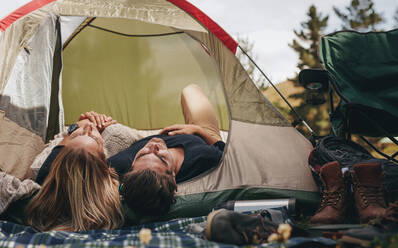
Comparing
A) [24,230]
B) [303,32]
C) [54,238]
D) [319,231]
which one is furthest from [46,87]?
[303,32]

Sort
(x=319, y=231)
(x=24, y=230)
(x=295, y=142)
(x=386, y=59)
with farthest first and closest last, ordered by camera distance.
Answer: (x=295, y=142)
(x=386, y=59)
(x=24, y=230)
(x=319, y=231)

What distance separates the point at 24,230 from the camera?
1.63m

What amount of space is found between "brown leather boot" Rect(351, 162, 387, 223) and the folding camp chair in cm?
44

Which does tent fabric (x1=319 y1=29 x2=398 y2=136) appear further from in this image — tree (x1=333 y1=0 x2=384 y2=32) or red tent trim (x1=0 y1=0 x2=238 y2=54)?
tree (x1=333 y1=0 x2=384 y2=32)

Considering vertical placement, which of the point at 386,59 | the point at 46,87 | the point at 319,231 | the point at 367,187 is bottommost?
the point at 319,231

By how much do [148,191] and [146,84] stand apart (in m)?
1.75

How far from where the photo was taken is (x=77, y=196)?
1625 millimetres

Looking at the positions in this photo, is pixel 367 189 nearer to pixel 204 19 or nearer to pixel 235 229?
pixel 235 229

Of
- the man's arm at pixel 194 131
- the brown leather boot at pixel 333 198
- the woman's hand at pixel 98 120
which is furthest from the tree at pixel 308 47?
the brown leather boot at pixel 333 198

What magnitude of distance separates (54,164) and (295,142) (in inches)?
54.9

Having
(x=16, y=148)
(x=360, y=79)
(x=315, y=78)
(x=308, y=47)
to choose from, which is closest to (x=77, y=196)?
(x=16, y=148)

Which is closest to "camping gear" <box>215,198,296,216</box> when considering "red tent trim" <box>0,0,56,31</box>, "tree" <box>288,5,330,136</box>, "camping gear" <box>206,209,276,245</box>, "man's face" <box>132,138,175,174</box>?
"man's face" <box>132,138,175,174</box>

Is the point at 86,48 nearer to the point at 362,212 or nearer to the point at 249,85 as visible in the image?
the point at 249,85

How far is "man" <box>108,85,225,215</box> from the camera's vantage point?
170 centimetres
